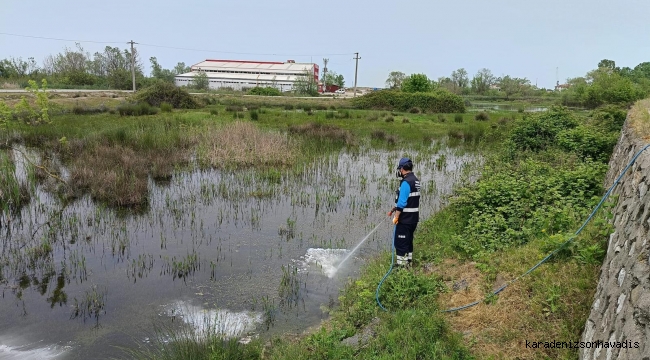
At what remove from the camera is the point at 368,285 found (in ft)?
21.0

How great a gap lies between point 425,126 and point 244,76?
71198 millimetres

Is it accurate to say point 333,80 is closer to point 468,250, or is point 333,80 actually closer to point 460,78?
point 460,78

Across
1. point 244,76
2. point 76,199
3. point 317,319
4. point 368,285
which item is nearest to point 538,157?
point 368,285

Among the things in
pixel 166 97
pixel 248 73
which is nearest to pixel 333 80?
pixel 248 73

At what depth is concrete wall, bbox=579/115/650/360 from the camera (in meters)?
2.84

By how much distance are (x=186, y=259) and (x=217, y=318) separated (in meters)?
2.35

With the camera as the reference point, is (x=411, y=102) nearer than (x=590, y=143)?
No

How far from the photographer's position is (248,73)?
96.6m

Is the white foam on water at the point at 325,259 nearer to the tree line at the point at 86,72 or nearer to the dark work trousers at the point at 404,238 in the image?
the dark work trousers at the point at 404,238

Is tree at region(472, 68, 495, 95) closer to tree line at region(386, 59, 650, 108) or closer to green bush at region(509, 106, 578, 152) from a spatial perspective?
tree line at region(386, 59, 650, 108)

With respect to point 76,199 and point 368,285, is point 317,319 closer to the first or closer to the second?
point 368,285

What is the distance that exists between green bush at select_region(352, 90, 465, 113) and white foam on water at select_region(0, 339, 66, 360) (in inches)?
1582

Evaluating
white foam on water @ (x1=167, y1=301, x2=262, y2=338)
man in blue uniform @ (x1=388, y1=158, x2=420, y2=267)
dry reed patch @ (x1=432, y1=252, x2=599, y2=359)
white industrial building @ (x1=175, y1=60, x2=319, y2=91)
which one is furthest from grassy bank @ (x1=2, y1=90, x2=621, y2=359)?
white industrial building @ (x1=175, y1=60, x2=319, y2=91)

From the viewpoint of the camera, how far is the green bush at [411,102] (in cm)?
4339
